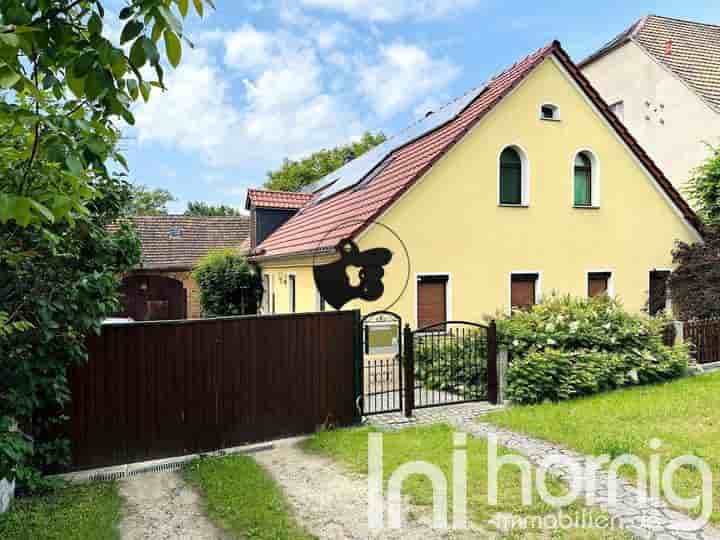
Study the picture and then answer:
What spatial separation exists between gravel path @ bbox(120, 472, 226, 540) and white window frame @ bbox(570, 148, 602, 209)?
11.1 metres

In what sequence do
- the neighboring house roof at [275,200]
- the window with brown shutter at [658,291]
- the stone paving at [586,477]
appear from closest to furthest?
the stone paving at [586,477]
the window with brown shutter at [658,291]
the neighboring house roof at [275,200]

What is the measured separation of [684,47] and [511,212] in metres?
11.5

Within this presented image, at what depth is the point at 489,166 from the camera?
11.5m

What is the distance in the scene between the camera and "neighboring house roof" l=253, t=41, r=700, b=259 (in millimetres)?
10703

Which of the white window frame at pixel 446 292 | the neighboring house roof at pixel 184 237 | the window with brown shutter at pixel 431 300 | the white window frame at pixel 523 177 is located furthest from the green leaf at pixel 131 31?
the neighboring house roof at pixel 184 237

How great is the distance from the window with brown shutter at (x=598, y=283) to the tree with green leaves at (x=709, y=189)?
12.4ft

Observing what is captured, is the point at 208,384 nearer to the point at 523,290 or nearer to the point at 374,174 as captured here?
the point at 523,290

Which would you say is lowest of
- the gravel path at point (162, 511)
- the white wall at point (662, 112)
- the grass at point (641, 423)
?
the gravel path at point (162, 511)

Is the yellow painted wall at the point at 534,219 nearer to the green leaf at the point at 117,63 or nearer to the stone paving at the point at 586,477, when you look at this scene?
the stone paving at the point at 586,477

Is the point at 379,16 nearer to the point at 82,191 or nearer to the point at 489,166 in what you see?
the point at 489,166

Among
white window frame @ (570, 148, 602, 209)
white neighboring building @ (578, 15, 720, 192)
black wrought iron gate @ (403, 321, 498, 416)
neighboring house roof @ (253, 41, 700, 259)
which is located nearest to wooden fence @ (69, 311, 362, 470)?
black wrought iron gate @ (403, 321, 498, 416)

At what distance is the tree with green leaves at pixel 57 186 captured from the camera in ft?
6.30

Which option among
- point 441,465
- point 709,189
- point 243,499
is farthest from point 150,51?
point 709,189

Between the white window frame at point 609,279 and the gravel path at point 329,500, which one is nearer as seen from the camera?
the gravel path at point 329,500
